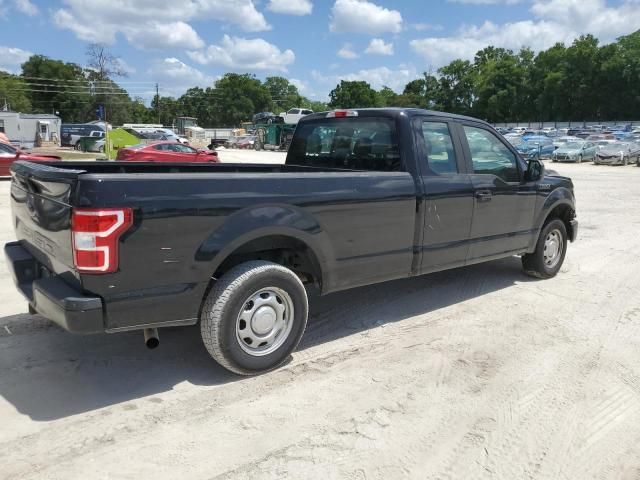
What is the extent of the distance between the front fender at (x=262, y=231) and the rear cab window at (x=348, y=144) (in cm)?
121

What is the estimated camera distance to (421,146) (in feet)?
15.2

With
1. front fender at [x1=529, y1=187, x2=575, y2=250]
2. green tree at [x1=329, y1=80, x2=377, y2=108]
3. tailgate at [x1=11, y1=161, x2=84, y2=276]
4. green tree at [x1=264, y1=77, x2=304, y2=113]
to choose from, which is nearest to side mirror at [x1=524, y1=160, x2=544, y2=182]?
front fender at [x1=529, y1=187, x2=575, y2=250]

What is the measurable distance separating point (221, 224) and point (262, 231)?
12.0 inches

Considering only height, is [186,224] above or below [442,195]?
below

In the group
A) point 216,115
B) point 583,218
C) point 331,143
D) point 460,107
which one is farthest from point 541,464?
point 216,115

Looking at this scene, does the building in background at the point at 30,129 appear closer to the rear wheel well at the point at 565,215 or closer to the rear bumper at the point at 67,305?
the rear wheel well at the point at 565,215

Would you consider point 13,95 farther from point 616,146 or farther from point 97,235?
point 97,235

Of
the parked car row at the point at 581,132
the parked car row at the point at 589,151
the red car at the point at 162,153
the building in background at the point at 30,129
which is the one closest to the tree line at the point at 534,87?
the parked car row at the point at 581,132

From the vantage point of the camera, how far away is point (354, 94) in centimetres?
11150

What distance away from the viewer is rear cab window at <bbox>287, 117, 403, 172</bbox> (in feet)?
15.4

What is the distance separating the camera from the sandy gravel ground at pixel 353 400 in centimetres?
280

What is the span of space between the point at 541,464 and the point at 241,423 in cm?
171

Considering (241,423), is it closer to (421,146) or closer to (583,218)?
(421,146)

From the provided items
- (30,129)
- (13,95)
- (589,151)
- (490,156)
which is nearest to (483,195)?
(490,156)
